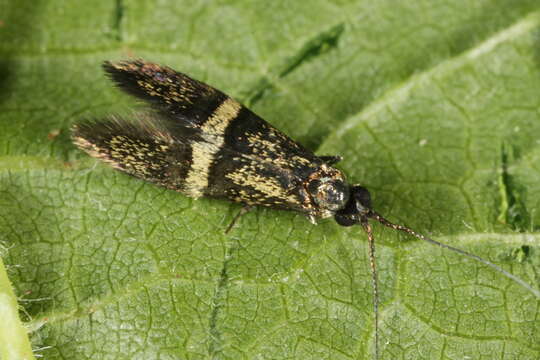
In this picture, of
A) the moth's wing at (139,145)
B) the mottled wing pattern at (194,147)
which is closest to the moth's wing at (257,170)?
the mottled wing pattern at (194,147)

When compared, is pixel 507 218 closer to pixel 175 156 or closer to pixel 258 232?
pixel 258 232

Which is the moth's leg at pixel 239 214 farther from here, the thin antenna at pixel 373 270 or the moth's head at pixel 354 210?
the thin antenna at pixel 373 270

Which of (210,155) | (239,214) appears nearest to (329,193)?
(239,214)

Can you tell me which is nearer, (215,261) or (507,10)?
(215,261)

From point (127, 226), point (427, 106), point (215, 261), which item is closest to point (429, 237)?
point (427, 106)

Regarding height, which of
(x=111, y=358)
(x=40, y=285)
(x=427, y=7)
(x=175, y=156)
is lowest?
(x=111, y=358)

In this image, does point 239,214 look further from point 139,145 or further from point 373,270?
point 373,270

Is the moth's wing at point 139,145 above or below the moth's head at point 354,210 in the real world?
above

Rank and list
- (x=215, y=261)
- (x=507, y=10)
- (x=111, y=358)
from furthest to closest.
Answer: (x=507, y=10), (x=215, y=261), (x=111, y=358)
